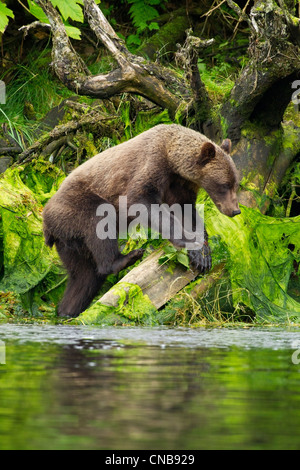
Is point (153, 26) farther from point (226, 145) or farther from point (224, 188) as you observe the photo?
point (224, 188)

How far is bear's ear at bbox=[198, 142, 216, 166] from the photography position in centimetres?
653

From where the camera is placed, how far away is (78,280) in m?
6.92

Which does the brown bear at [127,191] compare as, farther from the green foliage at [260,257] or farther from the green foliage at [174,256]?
the green foliage at [260,257]

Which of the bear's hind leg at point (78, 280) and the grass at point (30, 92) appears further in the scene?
the grass at point (30, 92)

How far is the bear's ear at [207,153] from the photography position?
6.53 m

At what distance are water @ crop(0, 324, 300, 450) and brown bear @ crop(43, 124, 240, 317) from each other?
185 cm

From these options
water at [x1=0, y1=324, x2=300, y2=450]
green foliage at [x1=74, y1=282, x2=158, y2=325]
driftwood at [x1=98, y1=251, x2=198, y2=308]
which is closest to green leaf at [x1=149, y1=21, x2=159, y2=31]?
driftwood at [x1=98, y1=251, x2=198, y2=308]

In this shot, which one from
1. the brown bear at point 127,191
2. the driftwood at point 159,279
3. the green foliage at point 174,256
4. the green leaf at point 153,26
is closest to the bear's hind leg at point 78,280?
the brown bear at point 127,191

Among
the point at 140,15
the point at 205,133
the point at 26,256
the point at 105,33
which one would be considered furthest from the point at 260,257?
the point at 140,15

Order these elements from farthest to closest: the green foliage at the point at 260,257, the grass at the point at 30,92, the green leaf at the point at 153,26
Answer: the green leaf at the point at 153,26, the grass at the point at 30,92, the green foliage at the point at 260,257

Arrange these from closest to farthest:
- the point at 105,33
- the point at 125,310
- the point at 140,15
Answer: the point at 125,310 < the point at 105,33 < the point at 140,15

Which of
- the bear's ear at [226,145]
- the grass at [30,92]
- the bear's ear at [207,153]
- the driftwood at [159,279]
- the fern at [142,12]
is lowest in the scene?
the driftwood at [159,279]

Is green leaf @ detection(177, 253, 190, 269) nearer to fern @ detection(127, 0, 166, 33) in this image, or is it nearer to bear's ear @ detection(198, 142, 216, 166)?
bear's ear @ detection(198, 142, 216, 166)

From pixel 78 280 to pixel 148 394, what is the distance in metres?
4.04
